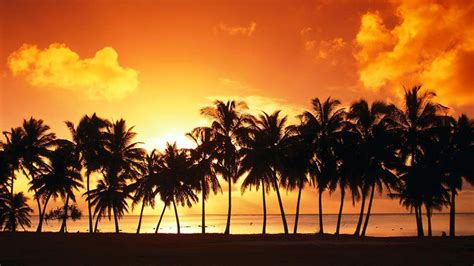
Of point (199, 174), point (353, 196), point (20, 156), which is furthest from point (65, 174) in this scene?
point (353, 196)

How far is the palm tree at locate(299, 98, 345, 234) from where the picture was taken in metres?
45.3

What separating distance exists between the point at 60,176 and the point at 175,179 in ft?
46.1

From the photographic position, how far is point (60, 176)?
5556cm

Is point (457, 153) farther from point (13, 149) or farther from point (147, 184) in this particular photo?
point (13, 149)

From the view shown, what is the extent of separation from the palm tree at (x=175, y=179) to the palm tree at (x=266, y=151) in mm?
10415

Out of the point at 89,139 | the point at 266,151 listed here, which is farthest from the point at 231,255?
the point at 89,139

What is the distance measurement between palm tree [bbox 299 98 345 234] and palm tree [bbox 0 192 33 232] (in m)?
42.5

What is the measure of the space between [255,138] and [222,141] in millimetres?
3371

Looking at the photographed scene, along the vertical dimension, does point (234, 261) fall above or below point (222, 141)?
below

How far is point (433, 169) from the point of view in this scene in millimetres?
43375

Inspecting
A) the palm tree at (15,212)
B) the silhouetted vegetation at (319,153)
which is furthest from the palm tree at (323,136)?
the palm tree at (15,212)

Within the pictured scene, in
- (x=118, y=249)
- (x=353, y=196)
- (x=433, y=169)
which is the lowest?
(x=118, y=249)

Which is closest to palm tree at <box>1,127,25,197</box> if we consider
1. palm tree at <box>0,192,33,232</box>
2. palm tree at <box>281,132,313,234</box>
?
palm tree at <box>0,192,33,232</box>

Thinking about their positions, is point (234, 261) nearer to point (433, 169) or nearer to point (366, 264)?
point (366, 264)
